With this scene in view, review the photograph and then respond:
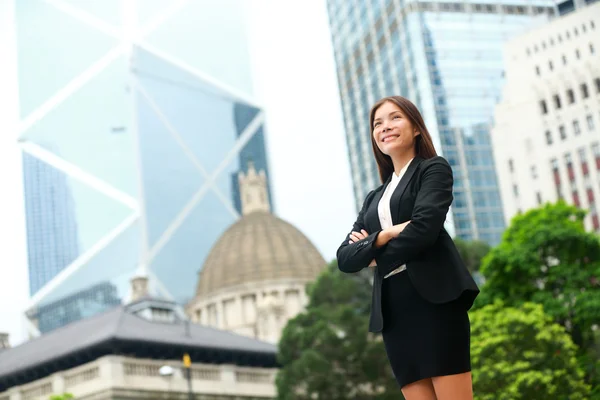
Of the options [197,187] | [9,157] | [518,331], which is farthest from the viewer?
[197,187]

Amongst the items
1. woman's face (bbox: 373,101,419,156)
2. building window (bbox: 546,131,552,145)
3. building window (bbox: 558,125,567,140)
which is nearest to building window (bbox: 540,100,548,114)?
building window (bbox: 546,131,552,145)

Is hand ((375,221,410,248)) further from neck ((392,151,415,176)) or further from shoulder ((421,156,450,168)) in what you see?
neck ((392,151,415,176))

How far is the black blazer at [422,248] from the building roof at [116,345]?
1542 inches

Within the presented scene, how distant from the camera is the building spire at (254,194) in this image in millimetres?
110000

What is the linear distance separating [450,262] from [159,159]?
378 feet

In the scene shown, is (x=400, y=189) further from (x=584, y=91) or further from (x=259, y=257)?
(x=259, y=257)

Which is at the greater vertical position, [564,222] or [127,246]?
[127,246]

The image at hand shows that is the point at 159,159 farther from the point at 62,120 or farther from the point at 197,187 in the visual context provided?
the point at 62,120

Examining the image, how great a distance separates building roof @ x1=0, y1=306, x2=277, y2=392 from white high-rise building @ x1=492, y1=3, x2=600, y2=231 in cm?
2808

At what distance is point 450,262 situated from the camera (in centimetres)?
454

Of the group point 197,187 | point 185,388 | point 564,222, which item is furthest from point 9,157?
point 197,187

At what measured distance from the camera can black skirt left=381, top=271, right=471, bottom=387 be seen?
4.44m

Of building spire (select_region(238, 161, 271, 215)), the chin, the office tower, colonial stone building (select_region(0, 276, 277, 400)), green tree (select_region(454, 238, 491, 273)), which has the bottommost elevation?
the chin

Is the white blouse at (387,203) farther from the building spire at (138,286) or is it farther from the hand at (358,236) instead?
the building spire at (138,286)
